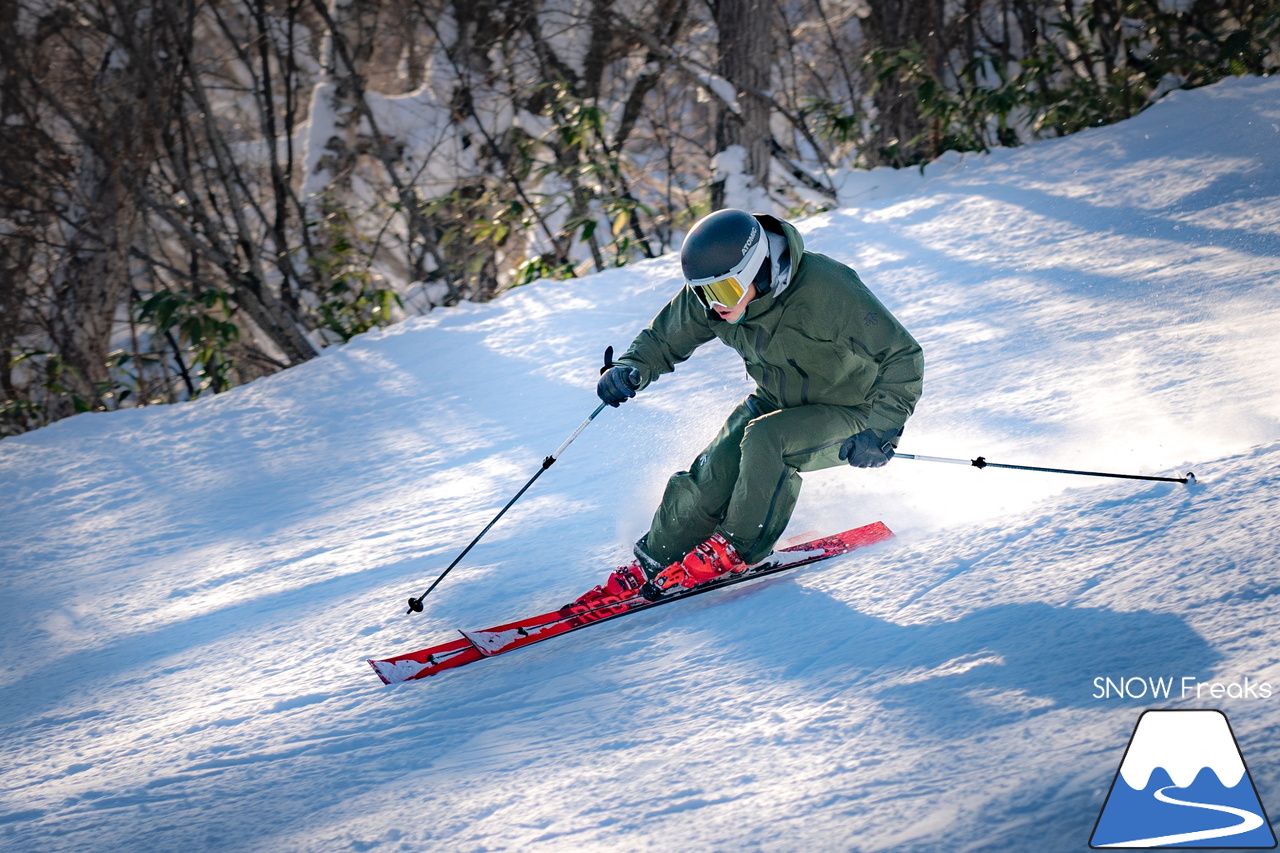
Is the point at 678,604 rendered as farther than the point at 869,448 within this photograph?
Yes

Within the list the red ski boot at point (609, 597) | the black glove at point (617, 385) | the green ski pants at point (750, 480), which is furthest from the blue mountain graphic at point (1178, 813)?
the black glove at point (617, 385)

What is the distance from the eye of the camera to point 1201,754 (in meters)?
1.48

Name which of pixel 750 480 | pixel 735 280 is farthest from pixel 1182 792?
pixel 735 280

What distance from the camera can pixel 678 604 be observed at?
2.68m

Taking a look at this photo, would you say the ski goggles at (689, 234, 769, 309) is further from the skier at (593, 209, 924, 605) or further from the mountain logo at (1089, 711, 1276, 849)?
the mountain logo at (1089, 711, 1276, 849)

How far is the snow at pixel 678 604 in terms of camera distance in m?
1.63

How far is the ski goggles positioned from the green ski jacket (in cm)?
7

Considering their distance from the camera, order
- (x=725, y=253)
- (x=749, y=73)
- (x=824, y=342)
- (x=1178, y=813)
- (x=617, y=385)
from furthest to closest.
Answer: (x=749, y=73) < (x=617, y=385) < (x=824, y=342) < (x=725, y=253) < (x=1178, y=813)

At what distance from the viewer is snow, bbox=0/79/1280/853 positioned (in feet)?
5.36

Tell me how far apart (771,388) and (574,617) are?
0.92 meters

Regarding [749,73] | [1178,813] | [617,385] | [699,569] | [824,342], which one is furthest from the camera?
[749,73]

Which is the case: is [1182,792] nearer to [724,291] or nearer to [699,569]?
[699,569]

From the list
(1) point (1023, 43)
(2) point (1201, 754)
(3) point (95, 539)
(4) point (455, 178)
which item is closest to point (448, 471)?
(3) point (95, 539)

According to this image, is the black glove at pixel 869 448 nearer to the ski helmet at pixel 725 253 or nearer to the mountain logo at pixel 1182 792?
the ski helmet at pixel 725 253
